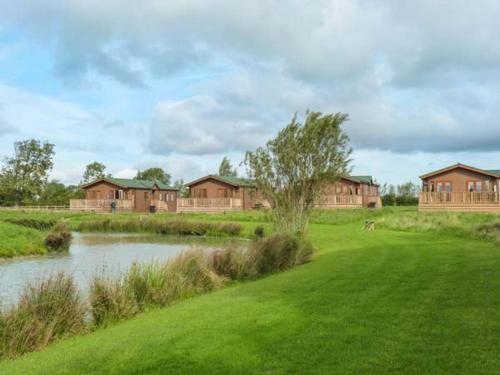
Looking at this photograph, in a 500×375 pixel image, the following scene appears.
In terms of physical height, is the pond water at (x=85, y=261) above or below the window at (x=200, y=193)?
below

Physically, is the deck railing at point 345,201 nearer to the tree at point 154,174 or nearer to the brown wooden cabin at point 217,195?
the brown wooden cabin at point 217,195

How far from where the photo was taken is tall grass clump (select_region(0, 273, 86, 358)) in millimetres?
8016

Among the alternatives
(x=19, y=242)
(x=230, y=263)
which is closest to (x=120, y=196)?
(x=19, y=242)

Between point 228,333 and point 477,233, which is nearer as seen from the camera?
point 228,333

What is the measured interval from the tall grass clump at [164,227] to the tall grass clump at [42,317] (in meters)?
23.9

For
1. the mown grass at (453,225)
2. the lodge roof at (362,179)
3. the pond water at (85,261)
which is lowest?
the pond water at (85,261)

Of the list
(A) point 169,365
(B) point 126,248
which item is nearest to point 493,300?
(A) point 169,365

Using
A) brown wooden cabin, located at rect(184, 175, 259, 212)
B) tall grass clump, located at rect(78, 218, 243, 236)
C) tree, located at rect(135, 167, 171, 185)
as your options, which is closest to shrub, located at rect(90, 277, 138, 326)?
tall grass clump, located at rect(78, 218, 243, 236)

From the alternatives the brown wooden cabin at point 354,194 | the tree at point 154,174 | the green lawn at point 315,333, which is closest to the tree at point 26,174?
the tree at point 154,174

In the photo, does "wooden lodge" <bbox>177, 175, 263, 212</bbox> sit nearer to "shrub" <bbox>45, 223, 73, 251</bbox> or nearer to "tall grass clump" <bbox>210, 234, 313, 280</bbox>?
"shrub" <bbox>45, 223, 73, 251</bbox>

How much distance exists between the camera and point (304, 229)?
21.4 m

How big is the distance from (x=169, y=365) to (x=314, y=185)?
15.9m

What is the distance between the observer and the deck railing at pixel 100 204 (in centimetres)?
5753

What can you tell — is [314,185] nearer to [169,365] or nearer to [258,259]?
[258,259]
